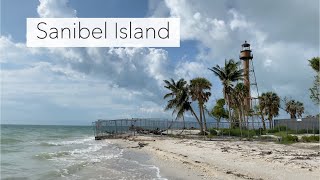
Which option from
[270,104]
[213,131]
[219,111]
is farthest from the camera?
[219,111]

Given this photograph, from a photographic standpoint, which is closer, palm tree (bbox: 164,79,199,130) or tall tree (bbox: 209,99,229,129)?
palm tree (bbox: 164,79,199,130)

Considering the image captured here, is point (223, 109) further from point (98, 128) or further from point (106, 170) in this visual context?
point (106, 170)

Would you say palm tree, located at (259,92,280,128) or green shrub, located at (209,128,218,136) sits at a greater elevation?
palm tree, located at (259,92,280,128)

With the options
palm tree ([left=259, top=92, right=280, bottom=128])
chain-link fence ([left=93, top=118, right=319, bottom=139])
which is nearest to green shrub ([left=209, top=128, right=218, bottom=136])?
chain-link fence ([left=93, top=118, right=319, bottom=139])

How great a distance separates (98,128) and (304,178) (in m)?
46.1

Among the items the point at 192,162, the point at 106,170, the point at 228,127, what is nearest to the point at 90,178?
the point at 106,170

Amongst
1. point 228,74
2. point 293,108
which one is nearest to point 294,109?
point 293,108

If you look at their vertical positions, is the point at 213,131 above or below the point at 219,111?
below

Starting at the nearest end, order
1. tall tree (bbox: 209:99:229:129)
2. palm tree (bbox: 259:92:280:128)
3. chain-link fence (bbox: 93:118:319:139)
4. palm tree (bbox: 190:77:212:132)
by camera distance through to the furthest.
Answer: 1. chain-link fence (bbox: 93:118:319:139)
2. palm tree (bbox: 190:77:212:132)
3. palm tree (bbox: 259:92:280:128)
4. tall tree (bbox: 209:99:229:129)

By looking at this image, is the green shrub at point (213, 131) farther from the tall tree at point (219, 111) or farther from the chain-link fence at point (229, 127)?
the tall tree at point (219, 111)

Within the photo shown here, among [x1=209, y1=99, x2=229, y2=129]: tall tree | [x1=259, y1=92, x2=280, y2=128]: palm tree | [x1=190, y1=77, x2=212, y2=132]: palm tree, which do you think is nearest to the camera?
[x1=190, y1=77, x2=212, y2=132]: palm tree

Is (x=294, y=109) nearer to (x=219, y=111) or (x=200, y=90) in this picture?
(x=219, y=111)

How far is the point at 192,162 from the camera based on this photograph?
19.4 meters

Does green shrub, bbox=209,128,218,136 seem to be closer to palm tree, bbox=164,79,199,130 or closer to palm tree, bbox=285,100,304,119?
palm tree, bbox=164,79,199,130
